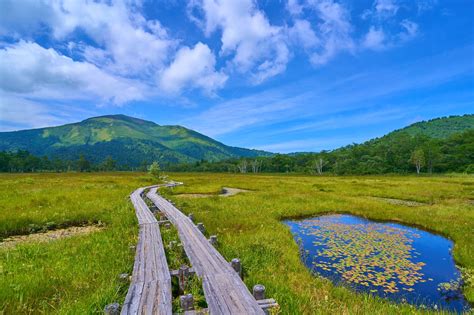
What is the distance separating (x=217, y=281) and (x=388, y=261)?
9011 millimetres

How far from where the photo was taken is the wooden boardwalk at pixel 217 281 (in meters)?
5.69

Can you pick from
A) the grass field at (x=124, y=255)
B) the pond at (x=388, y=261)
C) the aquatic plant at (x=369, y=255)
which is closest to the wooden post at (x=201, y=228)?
the grass field at (x=124, y=255)

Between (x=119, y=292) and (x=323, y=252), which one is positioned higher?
(x=119, y=292)

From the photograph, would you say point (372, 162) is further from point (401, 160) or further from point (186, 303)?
point (186, 303)

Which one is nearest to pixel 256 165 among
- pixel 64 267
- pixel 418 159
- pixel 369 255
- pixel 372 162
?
pixel 372 162

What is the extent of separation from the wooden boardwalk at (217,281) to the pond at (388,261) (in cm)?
442

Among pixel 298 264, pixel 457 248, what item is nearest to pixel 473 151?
pixel 457 248

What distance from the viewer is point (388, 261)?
11.7 m

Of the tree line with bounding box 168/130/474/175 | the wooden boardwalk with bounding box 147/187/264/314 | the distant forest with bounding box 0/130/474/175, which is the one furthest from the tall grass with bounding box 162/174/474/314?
the tree line with bounding box 168/130/474/175

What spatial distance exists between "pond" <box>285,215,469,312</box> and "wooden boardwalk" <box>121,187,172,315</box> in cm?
620

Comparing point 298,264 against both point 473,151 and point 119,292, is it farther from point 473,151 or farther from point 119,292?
point 473,151

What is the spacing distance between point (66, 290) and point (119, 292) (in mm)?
1760

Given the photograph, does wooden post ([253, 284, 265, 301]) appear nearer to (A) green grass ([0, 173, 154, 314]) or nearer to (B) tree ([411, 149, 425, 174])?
(A) green grass ([0, 173, 154, 314])

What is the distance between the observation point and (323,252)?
12945 mm
